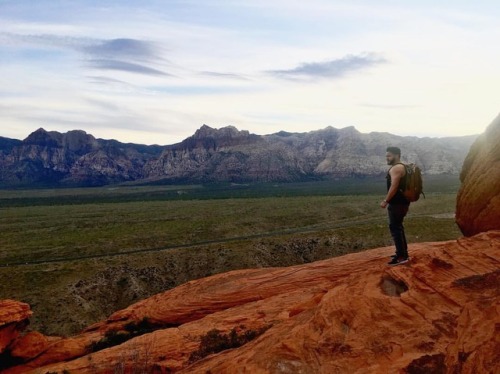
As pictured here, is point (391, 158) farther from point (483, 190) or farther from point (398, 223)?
point (483, 190)

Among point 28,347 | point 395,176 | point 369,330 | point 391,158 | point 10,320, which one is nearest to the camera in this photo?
point 369,330

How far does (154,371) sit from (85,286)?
2104 inches

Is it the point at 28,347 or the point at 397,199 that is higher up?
the point at 397,199

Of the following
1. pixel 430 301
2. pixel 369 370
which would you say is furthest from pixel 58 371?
pixel 430 301

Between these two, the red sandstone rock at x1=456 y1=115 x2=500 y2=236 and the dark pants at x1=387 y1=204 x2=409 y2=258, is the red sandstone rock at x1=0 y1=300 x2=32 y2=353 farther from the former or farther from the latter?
the red sandstone rock at x1=456 y1=115 x2=500 y2=236

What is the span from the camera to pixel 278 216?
122 meters

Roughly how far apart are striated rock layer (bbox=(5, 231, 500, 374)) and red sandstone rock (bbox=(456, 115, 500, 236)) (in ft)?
9.73

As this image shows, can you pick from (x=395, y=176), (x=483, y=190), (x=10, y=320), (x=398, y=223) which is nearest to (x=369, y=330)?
(x=398, y=223)

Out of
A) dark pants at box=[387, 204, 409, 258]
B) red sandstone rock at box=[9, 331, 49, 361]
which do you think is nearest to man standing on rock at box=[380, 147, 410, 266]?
dark pants at box=[387, 204, 409, 258]

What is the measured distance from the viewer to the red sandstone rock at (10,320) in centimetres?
2012

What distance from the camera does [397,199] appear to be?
1384cm

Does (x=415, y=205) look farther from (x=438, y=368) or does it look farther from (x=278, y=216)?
(x=438, y=368)

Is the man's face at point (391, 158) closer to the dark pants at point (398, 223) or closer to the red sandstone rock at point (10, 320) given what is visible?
the dark pants at point (398, 223)

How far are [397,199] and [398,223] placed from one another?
0.88 m
